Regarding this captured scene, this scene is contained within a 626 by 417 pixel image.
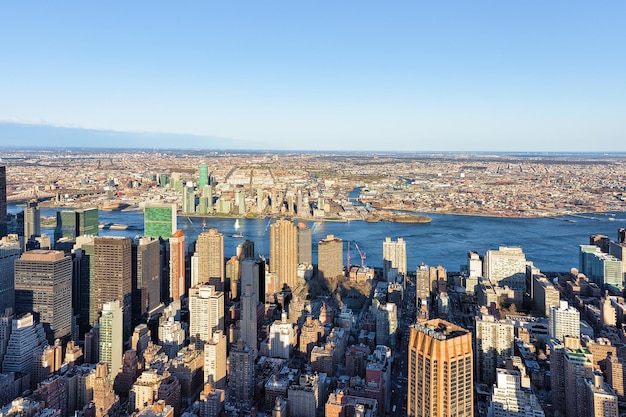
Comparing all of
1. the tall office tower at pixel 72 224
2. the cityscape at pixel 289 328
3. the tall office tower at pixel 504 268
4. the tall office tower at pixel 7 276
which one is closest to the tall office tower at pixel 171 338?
the cityscape at pixel 289 328

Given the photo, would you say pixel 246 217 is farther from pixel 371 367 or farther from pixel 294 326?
pixel 371 367

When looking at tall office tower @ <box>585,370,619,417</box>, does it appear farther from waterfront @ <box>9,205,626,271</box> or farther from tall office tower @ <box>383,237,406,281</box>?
waterfront @ <box>9,205,626,271</box>

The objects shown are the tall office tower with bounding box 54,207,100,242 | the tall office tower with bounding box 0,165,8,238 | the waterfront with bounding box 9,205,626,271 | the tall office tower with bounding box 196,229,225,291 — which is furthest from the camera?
the waterfront with bounding box 9,205,626,271

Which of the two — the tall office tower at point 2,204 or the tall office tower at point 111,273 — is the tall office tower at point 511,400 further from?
the tall office tower at point 2,204

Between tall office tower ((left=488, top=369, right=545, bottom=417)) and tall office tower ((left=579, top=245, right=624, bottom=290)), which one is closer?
tall office tower ((left=488, top=369, right=545, bottom=417))

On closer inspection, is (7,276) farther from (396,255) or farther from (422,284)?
(396,255)

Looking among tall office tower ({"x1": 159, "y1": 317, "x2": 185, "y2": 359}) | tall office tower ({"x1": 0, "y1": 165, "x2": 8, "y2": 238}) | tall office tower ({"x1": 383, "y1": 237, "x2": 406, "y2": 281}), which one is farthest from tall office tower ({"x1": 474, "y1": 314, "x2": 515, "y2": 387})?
tall office tower ({"x1": 0, "y1": 165, "x2": 8, "y2": 238})

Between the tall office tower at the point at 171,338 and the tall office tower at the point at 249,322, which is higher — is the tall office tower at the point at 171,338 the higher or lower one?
the lower one
